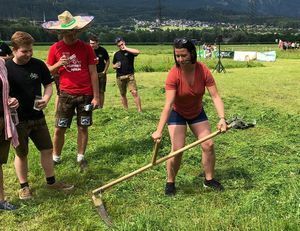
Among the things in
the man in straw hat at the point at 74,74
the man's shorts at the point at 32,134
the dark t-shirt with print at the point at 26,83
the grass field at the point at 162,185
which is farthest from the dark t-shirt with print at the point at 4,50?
the grass field at the point at 162,185

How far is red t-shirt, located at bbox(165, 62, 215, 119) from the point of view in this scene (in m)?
5.45

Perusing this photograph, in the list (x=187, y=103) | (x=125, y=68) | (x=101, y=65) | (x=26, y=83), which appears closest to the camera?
(x=26, y=83)

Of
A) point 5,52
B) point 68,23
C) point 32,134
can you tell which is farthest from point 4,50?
point 32,134

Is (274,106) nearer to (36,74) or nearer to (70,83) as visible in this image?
(70,83)

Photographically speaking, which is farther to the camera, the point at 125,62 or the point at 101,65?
the point at 125,62

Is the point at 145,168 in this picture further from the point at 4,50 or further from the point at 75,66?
the point at 4,50

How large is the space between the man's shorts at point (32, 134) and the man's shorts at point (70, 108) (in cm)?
95

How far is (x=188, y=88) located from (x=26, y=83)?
1906 mm

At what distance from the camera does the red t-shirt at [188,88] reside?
17.9 feet

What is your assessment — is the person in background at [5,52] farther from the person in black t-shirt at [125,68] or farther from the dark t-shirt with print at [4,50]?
the person in black t-shirt at [125,68]

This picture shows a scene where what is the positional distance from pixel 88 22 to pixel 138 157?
2213mm

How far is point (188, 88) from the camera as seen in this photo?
547 centimetres

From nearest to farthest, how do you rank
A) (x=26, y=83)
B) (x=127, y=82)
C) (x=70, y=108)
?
(x=26, y=83) → (x=70, y=108) → (x=127, y=82)

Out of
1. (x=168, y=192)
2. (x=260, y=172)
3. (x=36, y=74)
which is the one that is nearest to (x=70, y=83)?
(x=36, y=74)
